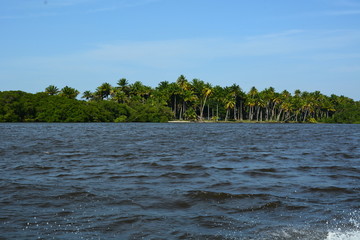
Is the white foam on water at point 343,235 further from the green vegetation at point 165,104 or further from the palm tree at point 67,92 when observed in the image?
the palm tree at point 67,92

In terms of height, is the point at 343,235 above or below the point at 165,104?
below

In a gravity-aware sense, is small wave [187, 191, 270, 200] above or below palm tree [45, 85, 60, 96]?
below

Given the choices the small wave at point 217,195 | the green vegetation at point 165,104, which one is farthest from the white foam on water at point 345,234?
the green vegetation at point 165,104

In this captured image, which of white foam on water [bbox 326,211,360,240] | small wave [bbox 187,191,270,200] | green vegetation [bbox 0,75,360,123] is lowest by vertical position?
small wave [bbox 187,191,270,200]

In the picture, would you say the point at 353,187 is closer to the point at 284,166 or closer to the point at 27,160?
the point at 284,166

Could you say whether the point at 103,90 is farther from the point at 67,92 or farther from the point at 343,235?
the point at 343,235

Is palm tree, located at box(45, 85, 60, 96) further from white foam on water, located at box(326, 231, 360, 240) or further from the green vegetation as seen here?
white foam on water, located at box(326, 231, 360, 240)

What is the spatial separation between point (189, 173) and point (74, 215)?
702 cm

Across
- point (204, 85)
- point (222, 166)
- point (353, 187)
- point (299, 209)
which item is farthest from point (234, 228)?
point (204, 85)

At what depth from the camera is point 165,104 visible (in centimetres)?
14275

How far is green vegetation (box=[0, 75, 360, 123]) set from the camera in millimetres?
121375

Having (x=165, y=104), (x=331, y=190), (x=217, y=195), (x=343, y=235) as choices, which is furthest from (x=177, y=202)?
(x=165, y=104)

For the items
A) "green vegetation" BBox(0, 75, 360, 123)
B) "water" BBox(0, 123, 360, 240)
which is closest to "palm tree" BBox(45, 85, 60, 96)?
"green vegetation" BBox(0, 75, 360, 123)

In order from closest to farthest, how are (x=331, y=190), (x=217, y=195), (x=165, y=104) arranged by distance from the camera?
(x=217, y=195) → (x=331, y=190) → (x=165, y=104)
